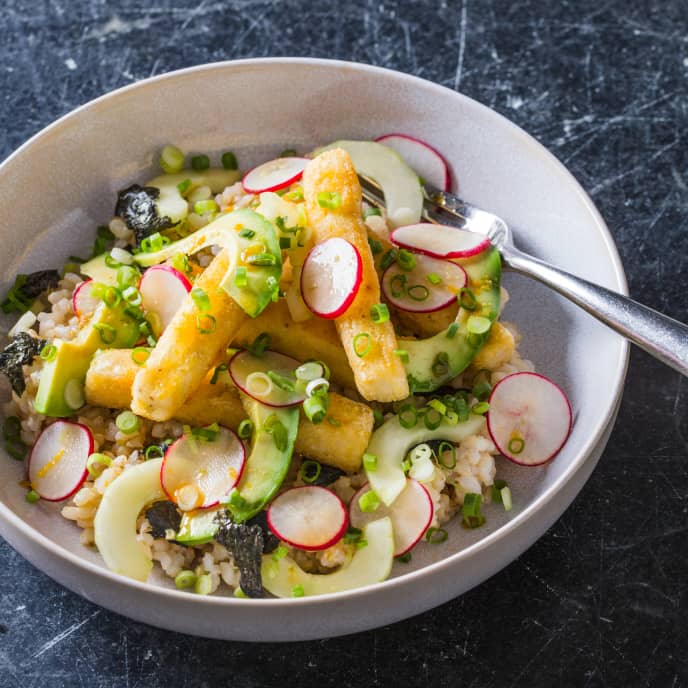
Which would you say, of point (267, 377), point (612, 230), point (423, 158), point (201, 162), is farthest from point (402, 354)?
point (612, 230)

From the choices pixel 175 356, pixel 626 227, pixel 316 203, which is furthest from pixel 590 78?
pixel 175 356

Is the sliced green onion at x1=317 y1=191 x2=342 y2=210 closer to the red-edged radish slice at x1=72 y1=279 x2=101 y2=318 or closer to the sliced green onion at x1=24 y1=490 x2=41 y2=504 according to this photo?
the red-edged radish slice at x1=72 y1=279 x2=101 y2=318

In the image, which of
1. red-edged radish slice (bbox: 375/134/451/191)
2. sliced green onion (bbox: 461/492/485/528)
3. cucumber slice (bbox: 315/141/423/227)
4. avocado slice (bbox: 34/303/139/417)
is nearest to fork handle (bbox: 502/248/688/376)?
cucumber slice (bbox: 315/141/423/227)

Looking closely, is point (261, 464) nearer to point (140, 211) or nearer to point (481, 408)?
point (481, 408)

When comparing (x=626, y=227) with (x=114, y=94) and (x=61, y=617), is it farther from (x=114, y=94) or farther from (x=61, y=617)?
(x=61, y=617)

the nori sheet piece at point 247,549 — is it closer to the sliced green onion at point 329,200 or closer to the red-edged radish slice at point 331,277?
the red-edged radish slice at point 331,277

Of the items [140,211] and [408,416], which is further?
[140,211]

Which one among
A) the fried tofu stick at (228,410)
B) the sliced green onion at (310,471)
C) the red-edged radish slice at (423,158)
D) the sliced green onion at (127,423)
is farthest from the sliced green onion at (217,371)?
the red-edged radish slice at (423,158)
